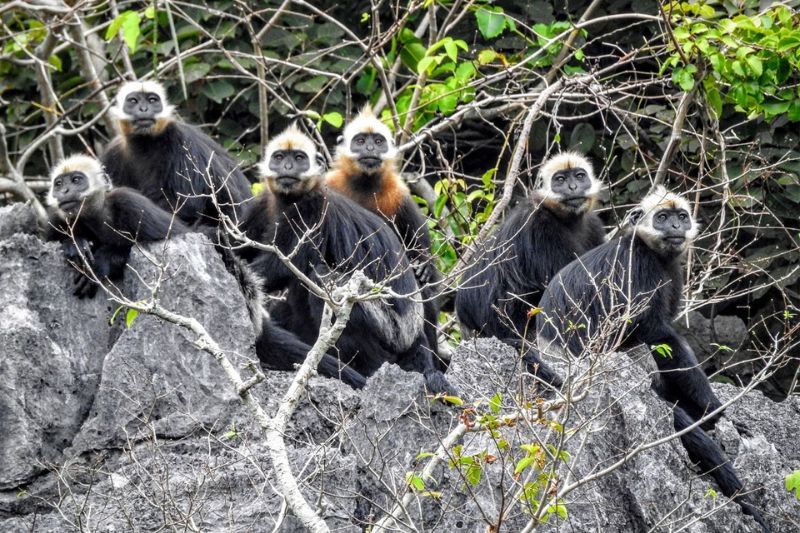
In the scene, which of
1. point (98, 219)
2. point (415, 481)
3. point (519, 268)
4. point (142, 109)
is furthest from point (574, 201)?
point (415, 481)

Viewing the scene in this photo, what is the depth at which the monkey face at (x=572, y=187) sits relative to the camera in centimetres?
760

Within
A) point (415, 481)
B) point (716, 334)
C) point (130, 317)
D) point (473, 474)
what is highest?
point (415, 481)

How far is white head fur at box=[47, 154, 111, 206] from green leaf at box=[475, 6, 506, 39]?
2340mm

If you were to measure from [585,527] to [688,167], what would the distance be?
4161 mm

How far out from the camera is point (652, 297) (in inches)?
268

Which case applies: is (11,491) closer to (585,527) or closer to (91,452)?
(91,452)

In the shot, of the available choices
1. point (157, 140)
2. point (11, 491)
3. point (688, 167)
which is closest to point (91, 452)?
point (11, 491)

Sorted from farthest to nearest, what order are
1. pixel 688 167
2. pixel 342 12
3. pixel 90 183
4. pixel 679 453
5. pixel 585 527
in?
pixel 342 12, pixel 688 167, pixel 90 183, pixel 679 453, pixel 585 527

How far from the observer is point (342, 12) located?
10398mm

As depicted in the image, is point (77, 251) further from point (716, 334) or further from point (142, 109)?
point (716, 334)

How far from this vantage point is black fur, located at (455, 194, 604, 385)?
746cm

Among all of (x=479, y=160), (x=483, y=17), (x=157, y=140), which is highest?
(x=483, y=17)

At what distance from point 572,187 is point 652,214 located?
65 cm

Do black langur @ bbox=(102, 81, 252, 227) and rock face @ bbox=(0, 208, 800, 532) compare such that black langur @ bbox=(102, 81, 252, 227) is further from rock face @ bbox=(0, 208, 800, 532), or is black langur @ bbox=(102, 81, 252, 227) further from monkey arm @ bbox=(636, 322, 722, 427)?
monkey arm @ bbox=(636, 322, 722, 427)
